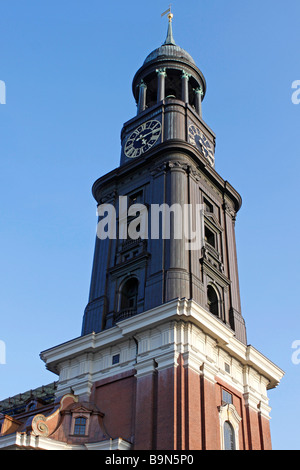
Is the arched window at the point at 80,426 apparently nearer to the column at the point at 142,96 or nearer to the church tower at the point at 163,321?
the church tower at the point at 163,321

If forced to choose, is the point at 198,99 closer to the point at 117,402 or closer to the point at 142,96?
the point at 142,96

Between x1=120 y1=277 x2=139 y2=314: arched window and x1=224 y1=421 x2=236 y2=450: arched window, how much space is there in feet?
29.4

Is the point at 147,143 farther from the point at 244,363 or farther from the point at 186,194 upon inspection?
the point at 244,363

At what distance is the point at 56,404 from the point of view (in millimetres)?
36688

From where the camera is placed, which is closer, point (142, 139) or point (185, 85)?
point (142, 139)

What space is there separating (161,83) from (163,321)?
23.8 m

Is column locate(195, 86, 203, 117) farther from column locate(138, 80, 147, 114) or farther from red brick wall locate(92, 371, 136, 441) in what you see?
red brick wall locate(92, 371, 136, 441)

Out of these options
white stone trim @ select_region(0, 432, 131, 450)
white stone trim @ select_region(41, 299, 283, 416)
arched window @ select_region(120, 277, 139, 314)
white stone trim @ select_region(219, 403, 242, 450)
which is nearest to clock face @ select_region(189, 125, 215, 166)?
arched window @ select_region(120, 277, 139, 314)

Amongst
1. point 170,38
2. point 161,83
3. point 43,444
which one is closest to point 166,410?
point 43,444

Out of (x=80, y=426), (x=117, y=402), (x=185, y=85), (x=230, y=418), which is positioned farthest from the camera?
(x=185, y=85)

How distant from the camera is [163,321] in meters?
36.2

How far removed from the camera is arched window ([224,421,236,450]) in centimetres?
3588
